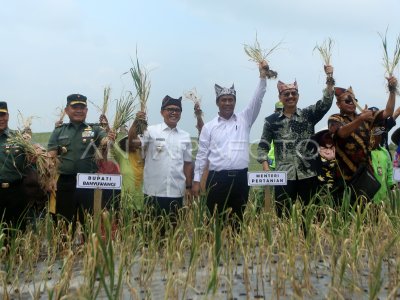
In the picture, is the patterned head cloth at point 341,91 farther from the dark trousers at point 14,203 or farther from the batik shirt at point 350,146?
the dark trousers at point 14,203

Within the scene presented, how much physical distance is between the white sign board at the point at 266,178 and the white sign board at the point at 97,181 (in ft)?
3.16

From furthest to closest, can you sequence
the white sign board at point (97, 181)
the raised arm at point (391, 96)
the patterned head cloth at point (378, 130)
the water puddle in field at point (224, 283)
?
the patterned head cloth at point (378, 130), the raised arm at point (391, 96), the white sign board at point (97, 181), the water puddle in field at point (224, 283)

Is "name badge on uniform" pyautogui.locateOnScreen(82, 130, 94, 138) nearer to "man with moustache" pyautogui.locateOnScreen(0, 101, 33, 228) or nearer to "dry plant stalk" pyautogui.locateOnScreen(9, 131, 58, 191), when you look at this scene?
"dry plant stalk" pyautogui.locateOnScreen(9, 131, 58, 191)

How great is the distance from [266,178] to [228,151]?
1.56 feet

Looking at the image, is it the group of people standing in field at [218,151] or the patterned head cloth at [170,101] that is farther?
the patterned head cloth at [170,101]

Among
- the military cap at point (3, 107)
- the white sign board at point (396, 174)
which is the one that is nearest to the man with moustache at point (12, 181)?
the military cap at point (3, 107)

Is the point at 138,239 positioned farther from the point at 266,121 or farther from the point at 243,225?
the point at 266,121

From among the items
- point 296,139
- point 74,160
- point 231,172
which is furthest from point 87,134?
point 296,139

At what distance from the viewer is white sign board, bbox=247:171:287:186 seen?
3631 mm

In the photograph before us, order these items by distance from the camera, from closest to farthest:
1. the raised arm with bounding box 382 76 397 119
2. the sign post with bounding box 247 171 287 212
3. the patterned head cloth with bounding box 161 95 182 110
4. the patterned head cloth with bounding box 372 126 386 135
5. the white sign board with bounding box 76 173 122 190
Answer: the white sign board with bounding box 76 173 122 190, the sign post with bounding box 247 171 287 212, the raised arm with bounding box 382 76 397 119, the patterned head cloth with bounding box 161 95 182 110, the patterned head cloth with bounding box 372 126 386 135

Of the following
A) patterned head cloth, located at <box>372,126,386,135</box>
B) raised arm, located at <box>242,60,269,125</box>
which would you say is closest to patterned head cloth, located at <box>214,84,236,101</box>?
raised arm, located at <box>242,60,269,125</box>

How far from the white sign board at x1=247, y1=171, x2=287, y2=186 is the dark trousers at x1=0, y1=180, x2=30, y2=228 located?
1.82 m

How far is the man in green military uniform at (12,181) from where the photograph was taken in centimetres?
393

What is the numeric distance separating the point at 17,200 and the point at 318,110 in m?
2.51
